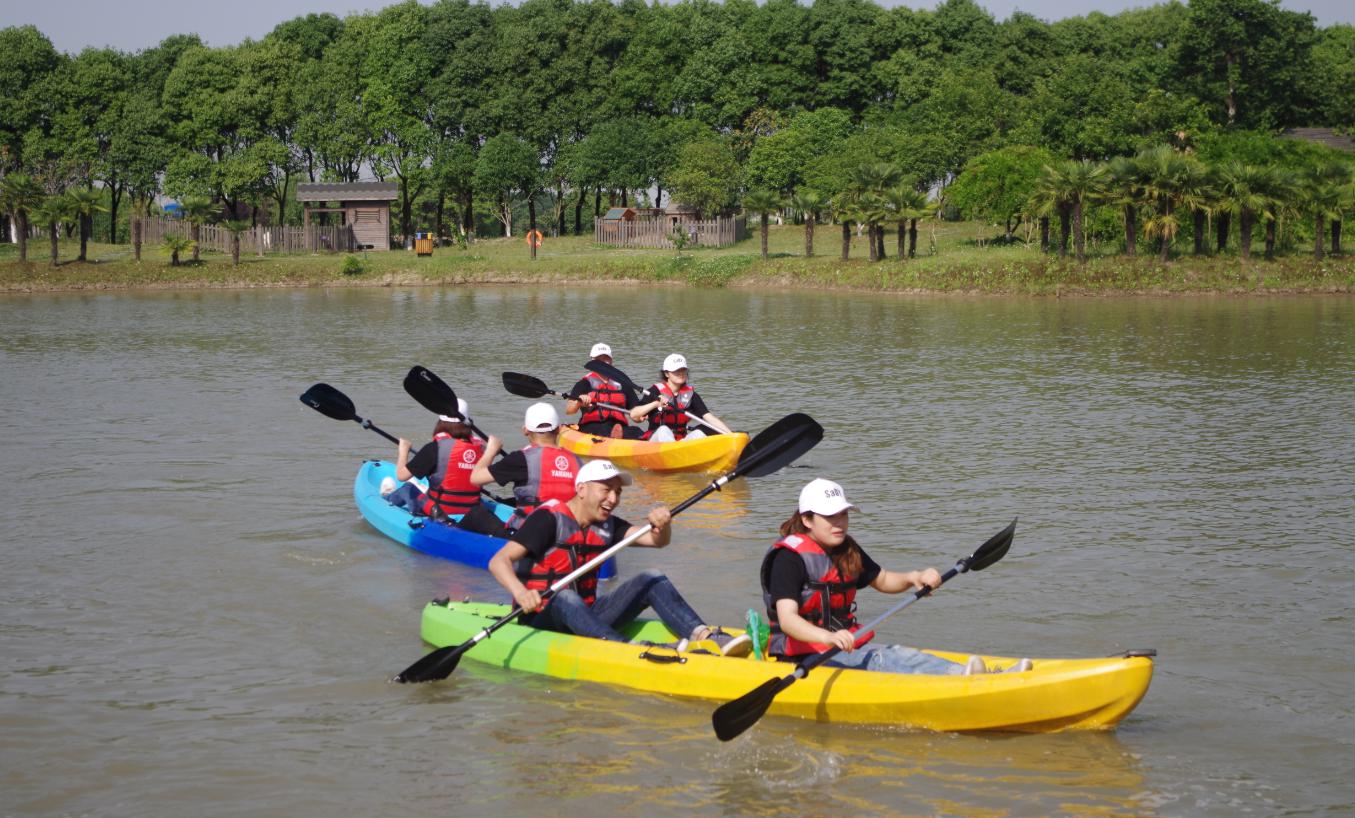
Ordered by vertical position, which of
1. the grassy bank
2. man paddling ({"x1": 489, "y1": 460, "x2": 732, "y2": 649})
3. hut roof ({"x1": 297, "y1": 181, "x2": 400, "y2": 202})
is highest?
hut roof ({"x1": 297, "y1": 181, "x2": 400, "y2": 202})

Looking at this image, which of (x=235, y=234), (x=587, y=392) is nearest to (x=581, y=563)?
(x=587, y=392)

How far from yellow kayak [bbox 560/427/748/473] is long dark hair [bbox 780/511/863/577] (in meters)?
7.34

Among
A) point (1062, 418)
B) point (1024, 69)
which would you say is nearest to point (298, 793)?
point (1062, 418)

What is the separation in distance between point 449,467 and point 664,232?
48773 millimetres

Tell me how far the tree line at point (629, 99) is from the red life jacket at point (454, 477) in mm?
42730

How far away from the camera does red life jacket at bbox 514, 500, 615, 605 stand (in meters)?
8.55

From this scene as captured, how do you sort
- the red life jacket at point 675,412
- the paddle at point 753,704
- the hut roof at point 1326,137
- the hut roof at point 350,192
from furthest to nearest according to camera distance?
the hut roof at point 350,192 < the hut roof at point 1326,137 < the red life jacket at point 675,412 < the paddle at point 753,704

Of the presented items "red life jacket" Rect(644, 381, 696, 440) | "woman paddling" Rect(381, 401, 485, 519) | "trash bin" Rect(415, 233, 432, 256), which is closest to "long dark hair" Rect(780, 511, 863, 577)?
"woman paddling" Rect(381, 401, 485, 519)

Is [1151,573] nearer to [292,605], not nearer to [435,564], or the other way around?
[435,564]

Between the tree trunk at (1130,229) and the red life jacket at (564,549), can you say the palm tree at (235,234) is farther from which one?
the red life jacket at (564,549)

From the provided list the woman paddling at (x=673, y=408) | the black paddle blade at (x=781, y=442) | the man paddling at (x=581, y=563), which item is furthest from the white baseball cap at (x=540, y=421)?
the woman paddling at (x=673, y=408)

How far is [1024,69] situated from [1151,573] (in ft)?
206

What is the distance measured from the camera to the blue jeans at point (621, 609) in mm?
8680

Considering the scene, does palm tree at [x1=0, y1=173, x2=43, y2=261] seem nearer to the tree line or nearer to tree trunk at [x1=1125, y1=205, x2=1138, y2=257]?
the tree line
